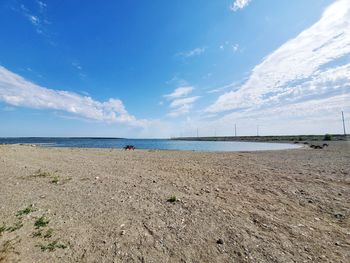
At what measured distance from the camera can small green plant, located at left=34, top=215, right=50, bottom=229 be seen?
17.0ft

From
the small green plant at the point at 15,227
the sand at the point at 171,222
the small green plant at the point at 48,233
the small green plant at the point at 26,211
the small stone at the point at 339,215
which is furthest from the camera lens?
the small stone at the point at 339,215

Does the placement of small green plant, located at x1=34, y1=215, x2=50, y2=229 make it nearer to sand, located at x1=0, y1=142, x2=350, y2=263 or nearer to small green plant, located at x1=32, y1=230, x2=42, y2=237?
sand, located at x1=0, y1=142, x2=350, y2=263

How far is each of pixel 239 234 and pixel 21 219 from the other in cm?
577

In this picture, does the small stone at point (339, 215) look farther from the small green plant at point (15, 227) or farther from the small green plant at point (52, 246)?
the small green plant at point (15, 227)

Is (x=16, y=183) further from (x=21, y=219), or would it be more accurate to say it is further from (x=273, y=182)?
(x=273, y=182)

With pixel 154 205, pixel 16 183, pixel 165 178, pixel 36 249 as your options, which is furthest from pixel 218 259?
pixel 16 183

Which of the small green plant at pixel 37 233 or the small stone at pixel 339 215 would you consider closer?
the small green plant at pixel 37 233

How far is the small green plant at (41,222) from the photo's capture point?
17.0 feet

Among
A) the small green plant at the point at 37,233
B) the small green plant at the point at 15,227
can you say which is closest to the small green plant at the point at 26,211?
the small green plant at the point at 15,227

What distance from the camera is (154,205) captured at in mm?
6789

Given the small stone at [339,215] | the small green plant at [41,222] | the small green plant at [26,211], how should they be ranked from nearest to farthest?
the small green plant at [41,222]
the small green plant at [26,211]
the small stone at [339,215]

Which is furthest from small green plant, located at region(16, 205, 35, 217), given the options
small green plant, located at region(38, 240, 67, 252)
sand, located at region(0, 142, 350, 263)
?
small green plant, located at region(38, 240, 67, 252)

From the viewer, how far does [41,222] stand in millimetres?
5336

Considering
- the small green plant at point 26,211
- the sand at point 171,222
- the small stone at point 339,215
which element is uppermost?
the small green plant at point 26,211
